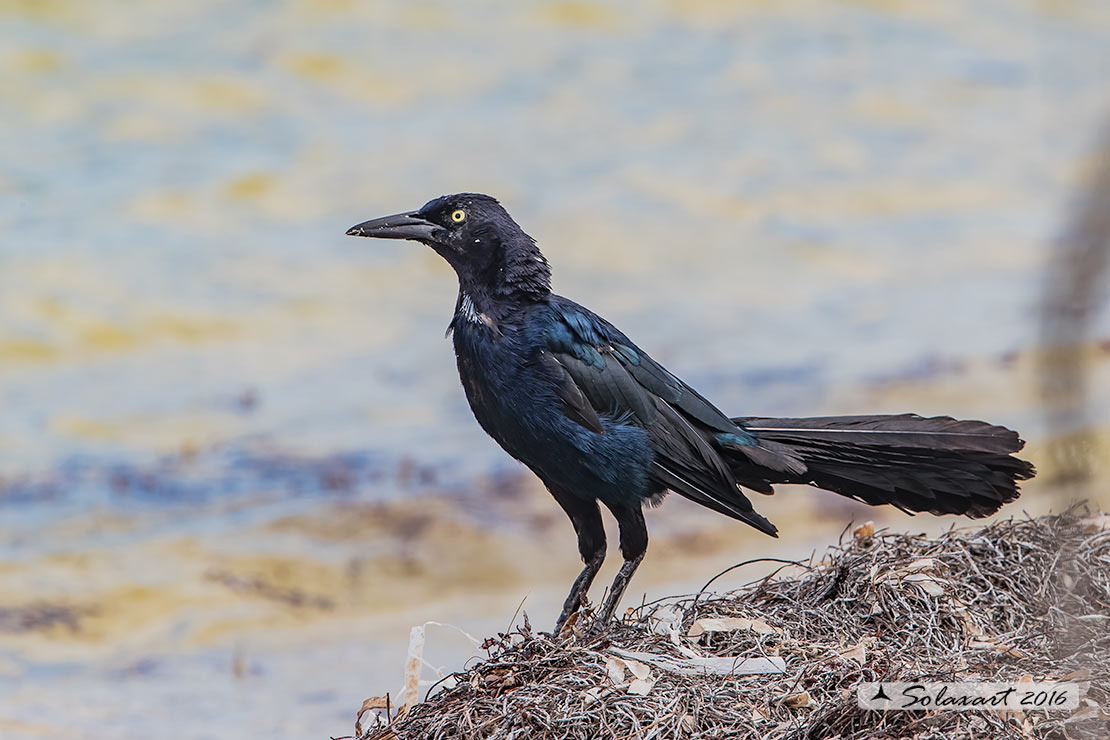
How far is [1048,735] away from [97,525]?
20.3 ft

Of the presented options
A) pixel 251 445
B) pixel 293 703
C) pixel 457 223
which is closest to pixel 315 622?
pixel 293 703

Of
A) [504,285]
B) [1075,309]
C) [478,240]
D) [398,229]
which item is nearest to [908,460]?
[504,285]

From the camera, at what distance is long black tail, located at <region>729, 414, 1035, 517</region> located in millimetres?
4457

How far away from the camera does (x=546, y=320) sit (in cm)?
454

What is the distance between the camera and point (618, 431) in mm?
4465

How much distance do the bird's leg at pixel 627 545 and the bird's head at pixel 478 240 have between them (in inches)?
36.6

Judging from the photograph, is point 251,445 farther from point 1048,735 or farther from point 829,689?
point 1048,735

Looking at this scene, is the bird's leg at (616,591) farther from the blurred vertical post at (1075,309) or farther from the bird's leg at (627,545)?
the blurred vertical post at (1075,309)

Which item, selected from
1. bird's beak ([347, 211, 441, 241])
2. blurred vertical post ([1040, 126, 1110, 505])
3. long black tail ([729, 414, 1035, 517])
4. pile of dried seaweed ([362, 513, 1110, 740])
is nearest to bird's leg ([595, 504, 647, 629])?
pile of dried seaweed ([362, 513, 1110, 740])

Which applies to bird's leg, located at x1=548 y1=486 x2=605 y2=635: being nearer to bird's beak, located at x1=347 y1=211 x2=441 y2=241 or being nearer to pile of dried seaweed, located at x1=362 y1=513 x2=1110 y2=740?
pile of dried seaweed, located at x1=362 y1=513 x2=1110 y2=740

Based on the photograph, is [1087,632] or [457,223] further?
[457,223]

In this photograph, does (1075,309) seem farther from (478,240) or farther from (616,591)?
(478,240)

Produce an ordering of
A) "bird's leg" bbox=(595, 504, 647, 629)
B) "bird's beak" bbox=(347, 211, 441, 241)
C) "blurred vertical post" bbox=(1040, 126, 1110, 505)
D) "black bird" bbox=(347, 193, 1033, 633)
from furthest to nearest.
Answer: "bird's beak" bbox=(347, 211, 441, 241) → "bird's leg" bbox=(595, 504, 647, 629) → "black bird" bbox=(347, 193, 1033, 633) → "blurred vertical post" bbox=(1040, 126, 1110, 505)

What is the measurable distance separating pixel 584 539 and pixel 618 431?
0.54 meters
